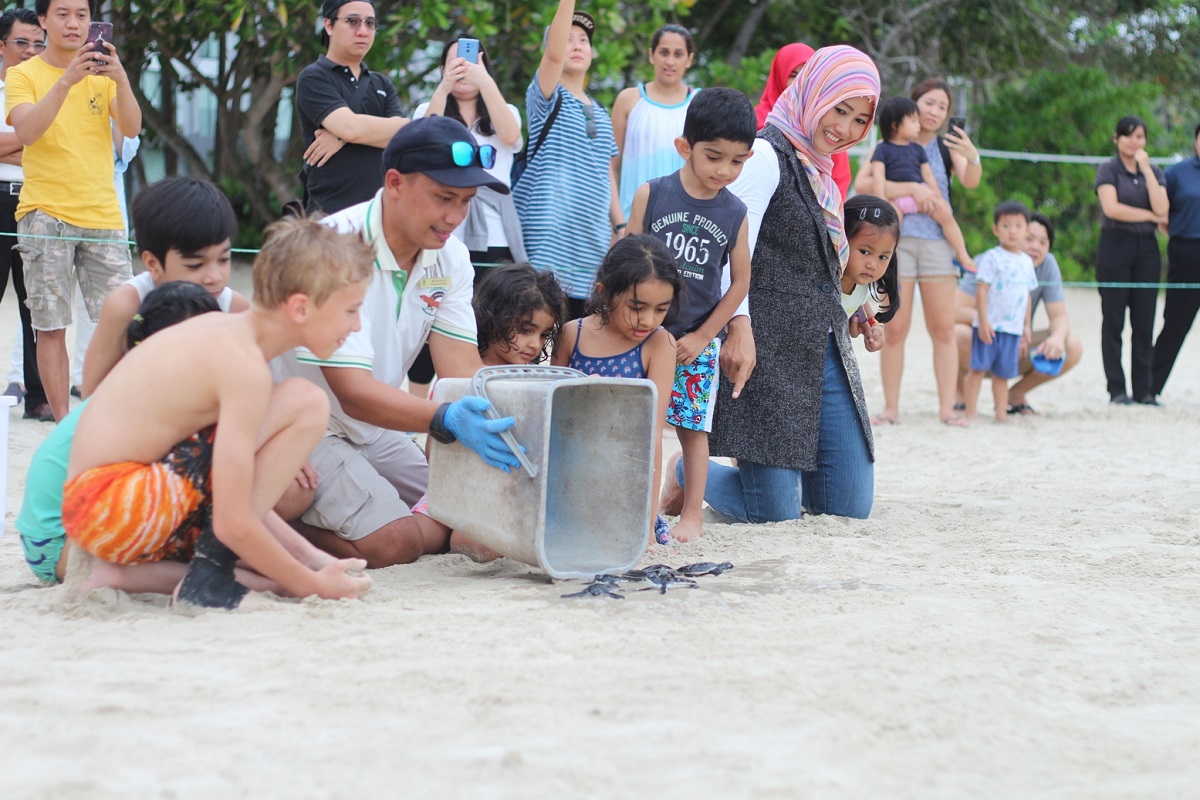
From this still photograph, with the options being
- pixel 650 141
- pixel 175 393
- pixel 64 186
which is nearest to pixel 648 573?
pixel 175 393

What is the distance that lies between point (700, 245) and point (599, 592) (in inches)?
48.2

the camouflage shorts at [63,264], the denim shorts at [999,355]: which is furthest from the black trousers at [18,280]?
the denim shorts at [999,355]

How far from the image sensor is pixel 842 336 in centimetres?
413

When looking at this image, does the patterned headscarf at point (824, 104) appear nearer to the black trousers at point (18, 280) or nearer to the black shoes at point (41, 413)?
the black trousers at point (18, 280)

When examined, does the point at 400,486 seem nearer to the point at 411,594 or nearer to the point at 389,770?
the point at 411,594

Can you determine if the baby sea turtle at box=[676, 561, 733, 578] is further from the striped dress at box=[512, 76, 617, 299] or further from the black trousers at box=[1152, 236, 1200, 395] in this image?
the black trousers at box=[1152, 236, 1200, 395]

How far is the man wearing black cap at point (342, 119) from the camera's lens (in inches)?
187

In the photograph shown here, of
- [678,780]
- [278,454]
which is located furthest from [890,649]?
[278,454]

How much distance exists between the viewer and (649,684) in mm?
2305

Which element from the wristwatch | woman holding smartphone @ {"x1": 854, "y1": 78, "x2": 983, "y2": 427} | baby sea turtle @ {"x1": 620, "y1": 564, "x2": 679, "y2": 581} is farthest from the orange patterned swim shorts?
woman holding smartphone @ {"x1": 854, "y1": 78, "x2": 983, "y2": 427}

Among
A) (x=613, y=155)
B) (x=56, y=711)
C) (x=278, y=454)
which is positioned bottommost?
(x=56, y=711)

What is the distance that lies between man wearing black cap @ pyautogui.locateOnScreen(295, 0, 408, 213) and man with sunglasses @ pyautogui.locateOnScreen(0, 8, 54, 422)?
1.27 m

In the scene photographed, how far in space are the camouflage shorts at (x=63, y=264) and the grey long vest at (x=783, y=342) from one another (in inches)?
99.7

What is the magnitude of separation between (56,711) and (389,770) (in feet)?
2.06
